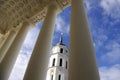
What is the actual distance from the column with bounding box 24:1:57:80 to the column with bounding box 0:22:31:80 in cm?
590

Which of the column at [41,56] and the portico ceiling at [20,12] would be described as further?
the portico ceiling at [20,12]

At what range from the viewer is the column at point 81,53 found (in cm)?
772

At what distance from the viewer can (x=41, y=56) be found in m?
12.9

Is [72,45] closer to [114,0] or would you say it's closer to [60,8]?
[60,8]

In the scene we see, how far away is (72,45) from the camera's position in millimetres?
9719

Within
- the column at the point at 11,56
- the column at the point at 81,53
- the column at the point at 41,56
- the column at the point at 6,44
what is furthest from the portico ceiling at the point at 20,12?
the column at the point at 81,53

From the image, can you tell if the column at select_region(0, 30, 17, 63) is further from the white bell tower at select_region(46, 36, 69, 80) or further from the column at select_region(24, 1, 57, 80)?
the white bell tower at select_region(46, 36, 69, 80)

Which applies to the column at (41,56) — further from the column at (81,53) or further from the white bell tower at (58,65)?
the white bell tower at (58,65)

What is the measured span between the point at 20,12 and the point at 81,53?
19579 millimetres

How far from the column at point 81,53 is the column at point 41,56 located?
3.83 metres

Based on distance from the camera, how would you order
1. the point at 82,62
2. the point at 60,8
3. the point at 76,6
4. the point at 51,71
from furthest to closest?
the point at 51,71, the point at 60,8, the point at 76,6, the point at 82,62

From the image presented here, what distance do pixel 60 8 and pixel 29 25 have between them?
6.14 metres

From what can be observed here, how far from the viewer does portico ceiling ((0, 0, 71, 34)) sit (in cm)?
2348

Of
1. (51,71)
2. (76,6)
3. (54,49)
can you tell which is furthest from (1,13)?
(54,49)
